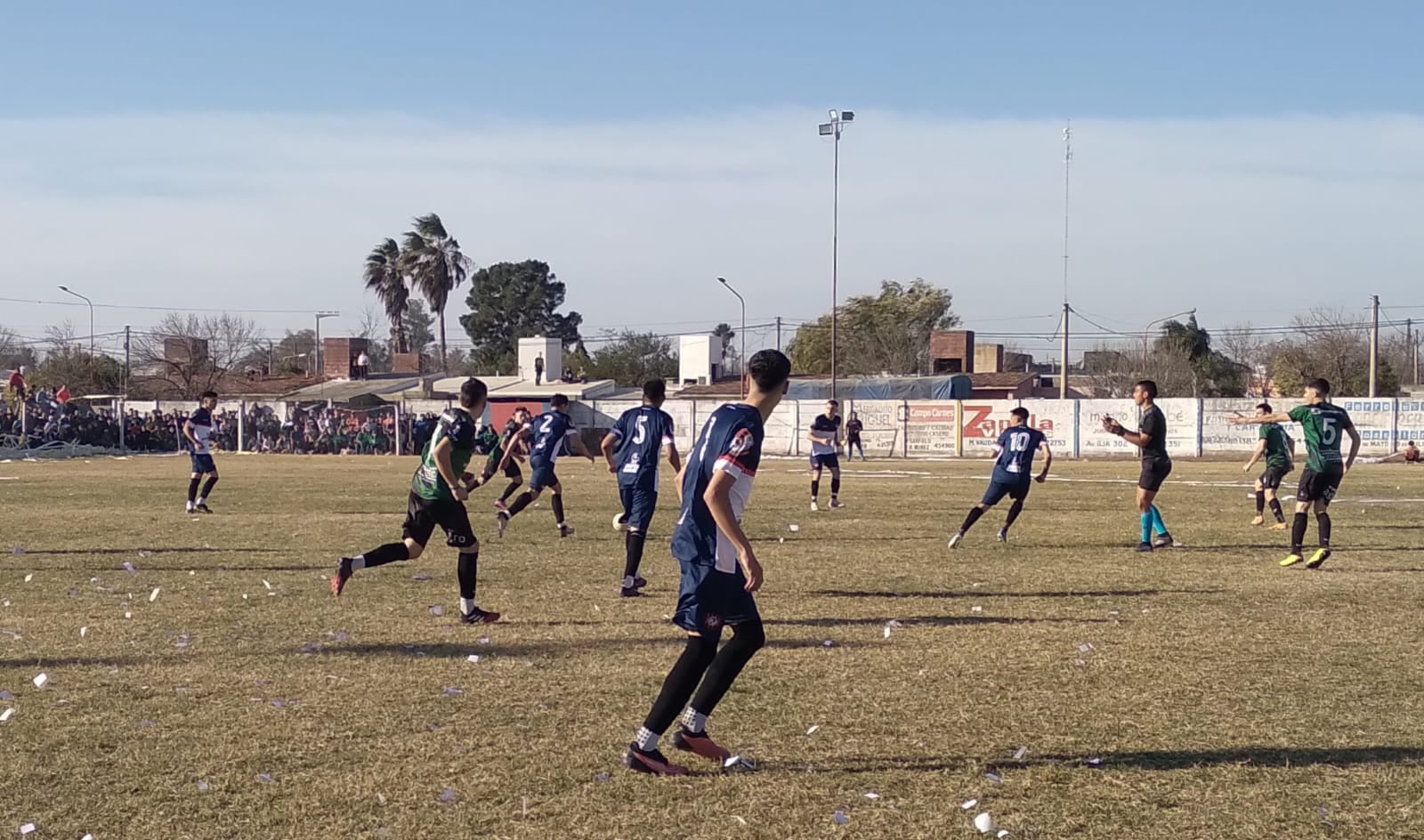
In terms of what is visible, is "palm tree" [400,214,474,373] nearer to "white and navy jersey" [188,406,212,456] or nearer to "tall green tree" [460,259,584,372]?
"tall green tree" [460,259,584,372]

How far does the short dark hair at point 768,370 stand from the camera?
6.06 meters

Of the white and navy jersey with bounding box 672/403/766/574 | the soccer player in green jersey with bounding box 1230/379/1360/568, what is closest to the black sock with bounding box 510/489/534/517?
the soccer player in green jersey with bounding box 1230/379/1360/568

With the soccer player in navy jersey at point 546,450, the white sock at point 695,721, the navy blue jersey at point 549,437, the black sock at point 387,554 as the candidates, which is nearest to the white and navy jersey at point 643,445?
the black sock at point 387,554

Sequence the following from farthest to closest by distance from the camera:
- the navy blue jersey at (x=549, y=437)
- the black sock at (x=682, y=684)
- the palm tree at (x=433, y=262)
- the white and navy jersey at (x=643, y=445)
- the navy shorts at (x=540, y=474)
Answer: the palm tree at (x=433, y=262)
the navy blue jersey at (x=549, y=437)
the navy shorts at (x=540, y=474)
the white and navy jersey at (x=643, y=445)
the black sock at (x=682, y=684)

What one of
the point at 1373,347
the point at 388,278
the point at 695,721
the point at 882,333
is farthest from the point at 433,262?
the point at 695,721

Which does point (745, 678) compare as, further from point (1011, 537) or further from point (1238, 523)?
point (1238, 523)

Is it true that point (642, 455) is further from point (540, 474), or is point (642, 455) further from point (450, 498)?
point (540, 474)

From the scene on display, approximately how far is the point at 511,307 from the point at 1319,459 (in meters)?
83.5

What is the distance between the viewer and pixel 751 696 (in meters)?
7.68

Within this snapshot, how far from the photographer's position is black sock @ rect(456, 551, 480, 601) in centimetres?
1003

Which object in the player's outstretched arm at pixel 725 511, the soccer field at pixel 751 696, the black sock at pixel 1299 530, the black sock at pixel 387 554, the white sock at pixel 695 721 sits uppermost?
the player's outstretched arm at pixel 725 511

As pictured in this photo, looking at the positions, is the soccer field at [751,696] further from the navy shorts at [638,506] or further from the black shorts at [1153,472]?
the black shorts at [1153,472]

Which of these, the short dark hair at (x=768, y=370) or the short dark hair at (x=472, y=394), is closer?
the short dark hair at (x=768, y=370)

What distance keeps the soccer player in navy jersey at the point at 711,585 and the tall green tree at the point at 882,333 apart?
77.0 meters
